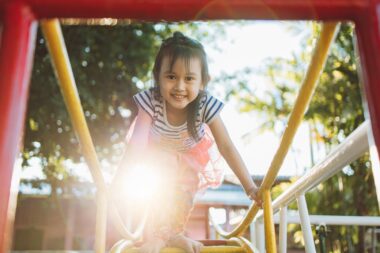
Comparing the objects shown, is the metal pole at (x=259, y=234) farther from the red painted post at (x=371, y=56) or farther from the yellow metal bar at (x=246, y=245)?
the red painted post at (x=371, y=56)

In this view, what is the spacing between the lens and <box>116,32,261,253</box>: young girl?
1550 mm

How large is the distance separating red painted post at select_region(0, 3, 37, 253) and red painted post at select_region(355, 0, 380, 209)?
18.1 inches

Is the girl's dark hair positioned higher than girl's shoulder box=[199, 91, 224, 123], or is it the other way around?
the girl's dark hair

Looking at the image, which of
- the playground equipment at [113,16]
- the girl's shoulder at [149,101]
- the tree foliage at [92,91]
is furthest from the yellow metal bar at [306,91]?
the tree foliage at [92,91]

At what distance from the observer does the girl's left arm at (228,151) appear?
5.28ft

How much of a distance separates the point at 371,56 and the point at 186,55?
3.31 feet

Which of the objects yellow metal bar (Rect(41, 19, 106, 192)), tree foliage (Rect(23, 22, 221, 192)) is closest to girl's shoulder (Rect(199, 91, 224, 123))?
yellow metal bar (Rect(41, 19, 106, 192))

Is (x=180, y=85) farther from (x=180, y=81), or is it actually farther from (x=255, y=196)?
(x=255, y=196)

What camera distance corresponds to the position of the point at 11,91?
0.56m

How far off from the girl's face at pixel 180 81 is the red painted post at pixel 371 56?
0.96m

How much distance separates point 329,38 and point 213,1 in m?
0.19

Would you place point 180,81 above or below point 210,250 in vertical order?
above

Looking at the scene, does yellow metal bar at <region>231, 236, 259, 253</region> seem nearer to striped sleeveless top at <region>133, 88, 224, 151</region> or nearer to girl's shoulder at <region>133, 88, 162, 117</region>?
striped sleeveless top at <region>133, 88, 224, 151</region>

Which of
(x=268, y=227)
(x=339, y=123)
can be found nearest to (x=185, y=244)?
(x=268, y=227)
